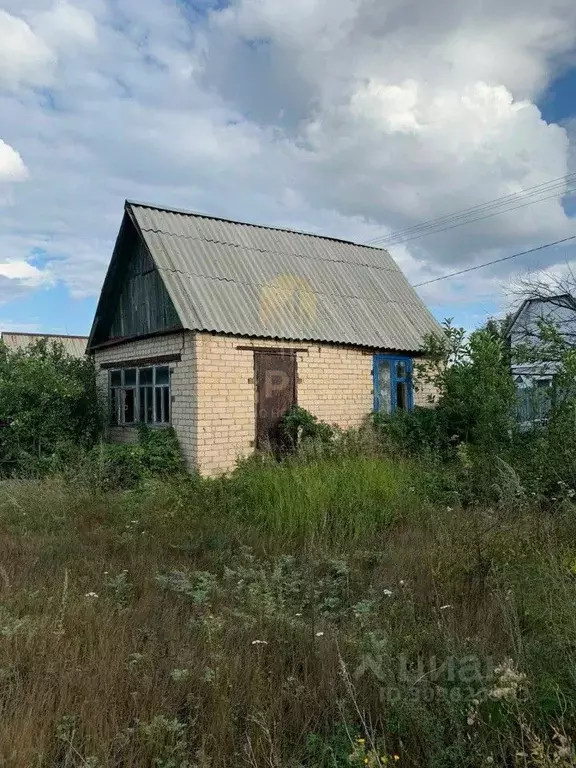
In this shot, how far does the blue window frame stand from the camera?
11422 mm

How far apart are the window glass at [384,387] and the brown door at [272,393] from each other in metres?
2.24

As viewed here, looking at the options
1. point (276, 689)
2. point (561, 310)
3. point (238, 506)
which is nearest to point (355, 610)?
point (276, 689)

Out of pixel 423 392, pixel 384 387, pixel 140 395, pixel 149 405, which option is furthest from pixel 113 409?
pixel 423 392

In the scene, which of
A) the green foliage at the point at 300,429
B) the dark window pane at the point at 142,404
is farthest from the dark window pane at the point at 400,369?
the dark window pane at the point at 142,404

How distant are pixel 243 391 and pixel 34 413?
12.8 feet

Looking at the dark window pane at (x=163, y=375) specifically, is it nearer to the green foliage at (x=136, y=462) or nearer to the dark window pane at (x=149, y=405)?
the dark window pane at (x=149, y=405)

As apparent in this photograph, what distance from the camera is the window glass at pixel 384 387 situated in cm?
1147

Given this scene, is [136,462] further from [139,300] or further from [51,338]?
[51,338]

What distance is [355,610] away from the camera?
3.57 meters

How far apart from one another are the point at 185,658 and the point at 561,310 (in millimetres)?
23018

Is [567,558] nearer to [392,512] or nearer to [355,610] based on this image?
[355,610]

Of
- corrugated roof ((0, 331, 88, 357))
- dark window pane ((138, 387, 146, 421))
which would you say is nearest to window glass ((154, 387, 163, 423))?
dark window pane ((138, 387, 146, 421))

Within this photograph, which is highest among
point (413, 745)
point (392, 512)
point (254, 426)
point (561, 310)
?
point (561, 310)

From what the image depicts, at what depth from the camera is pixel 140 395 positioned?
10727mm
